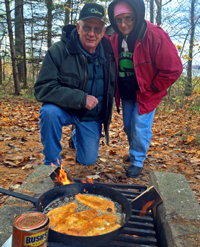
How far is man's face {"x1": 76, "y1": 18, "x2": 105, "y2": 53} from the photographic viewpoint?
296 cm

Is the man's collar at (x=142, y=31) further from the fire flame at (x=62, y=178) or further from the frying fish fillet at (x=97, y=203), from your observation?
the frying fish fillet at (x=97, y=203)

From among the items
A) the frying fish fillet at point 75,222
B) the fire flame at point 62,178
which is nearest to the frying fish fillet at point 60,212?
the frying fish fillet at point 75,222

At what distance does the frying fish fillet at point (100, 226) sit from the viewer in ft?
5.35

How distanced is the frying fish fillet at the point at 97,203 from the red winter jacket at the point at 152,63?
1652 mm

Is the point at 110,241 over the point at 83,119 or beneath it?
beneath

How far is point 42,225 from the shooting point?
1.20 meters

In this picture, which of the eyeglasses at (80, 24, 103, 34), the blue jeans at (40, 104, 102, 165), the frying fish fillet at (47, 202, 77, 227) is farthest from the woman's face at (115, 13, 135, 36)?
the frying fish fillet at (47, 202, 77, 227)

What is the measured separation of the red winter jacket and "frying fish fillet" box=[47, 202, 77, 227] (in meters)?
1.86

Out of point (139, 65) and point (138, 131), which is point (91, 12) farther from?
point (138, 131)

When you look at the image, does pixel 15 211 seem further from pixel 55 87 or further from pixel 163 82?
pixel 163 82

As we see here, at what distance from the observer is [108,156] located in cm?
432

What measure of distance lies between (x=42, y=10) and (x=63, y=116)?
12139mm

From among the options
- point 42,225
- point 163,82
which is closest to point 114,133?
point 163,82

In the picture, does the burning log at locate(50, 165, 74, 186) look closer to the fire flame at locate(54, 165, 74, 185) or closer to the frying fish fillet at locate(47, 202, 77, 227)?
the fire flame at locate(54, 165, 74, 185)
